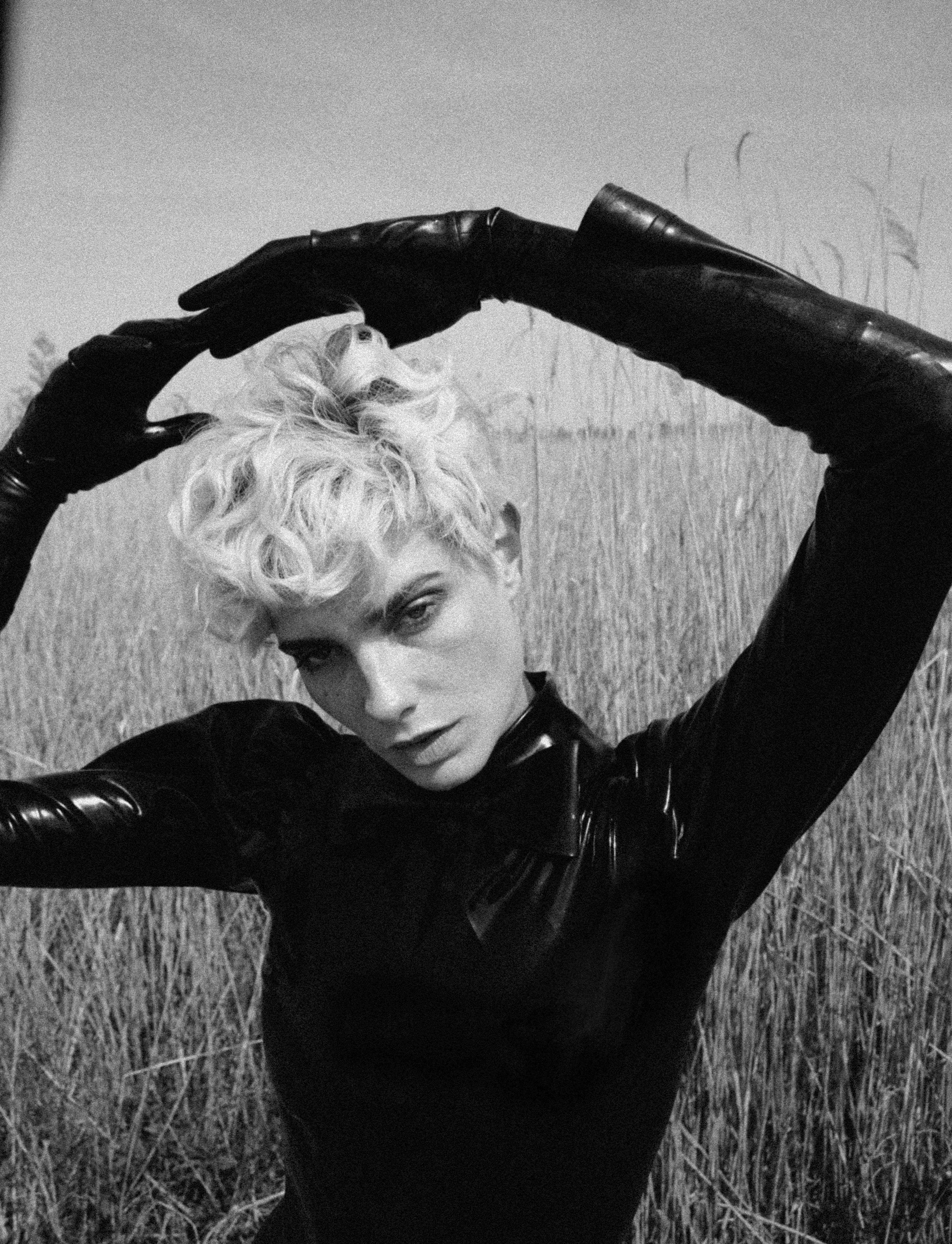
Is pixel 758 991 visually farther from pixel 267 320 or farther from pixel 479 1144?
pixel 267 320

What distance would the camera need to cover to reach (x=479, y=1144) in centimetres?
90

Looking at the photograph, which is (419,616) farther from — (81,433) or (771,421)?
(81,433)

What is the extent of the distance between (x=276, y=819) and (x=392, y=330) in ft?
1.35

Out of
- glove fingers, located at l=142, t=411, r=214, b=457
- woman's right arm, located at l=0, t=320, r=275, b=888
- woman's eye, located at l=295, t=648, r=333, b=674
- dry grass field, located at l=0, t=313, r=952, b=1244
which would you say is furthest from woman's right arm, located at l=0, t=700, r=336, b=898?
dry grass field, located at l=0, t=313, r=952, b=1244

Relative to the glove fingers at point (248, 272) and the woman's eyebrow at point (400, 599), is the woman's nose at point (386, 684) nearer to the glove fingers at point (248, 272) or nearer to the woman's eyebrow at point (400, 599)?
the woman's eyebrow at point (400, 599)

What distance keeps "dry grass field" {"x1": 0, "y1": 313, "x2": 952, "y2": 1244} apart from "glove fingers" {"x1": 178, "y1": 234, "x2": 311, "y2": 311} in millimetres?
522

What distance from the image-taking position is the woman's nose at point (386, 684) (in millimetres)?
898

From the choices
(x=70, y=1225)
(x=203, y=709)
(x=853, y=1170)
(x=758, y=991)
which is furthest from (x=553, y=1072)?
(x=70, y=1225)

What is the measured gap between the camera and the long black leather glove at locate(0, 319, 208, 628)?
1077 mm

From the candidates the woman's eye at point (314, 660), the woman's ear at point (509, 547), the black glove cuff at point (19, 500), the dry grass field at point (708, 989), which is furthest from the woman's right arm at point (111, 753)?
the dry grass field at point (708, 989)

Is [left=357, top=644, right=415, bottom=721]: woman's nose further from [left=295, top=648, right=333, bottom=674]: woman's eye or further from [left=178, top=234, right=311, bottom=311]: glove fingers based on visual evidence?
[left=178, top=234, right=311, bottom=311]: glove fingers

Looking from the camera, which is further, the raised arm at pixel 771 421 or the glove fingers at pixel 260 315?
the glove fingers at pixel 260 315

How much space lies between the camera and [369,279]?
0.90 metres

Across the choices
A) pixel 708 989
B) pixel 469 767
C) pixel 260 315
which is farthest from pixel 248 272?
pixel 708 989
